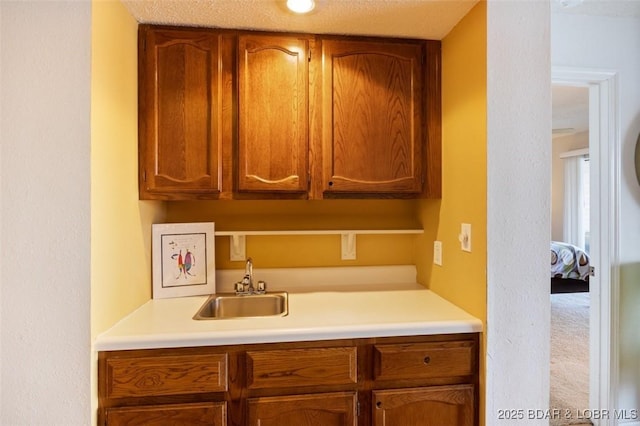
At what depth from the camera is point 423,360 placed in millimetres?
1247

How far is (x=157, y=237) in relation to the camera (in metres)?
1.58

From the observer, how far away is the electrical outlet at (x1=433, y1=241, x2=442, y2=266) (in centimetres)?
159

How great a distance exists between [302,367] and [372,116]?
1.11 meters

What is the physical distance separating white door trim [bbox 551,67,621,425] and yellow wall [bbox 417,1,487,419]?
0.79 meters

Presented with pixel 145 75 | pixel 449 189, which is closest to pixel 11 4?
pixel 145 75

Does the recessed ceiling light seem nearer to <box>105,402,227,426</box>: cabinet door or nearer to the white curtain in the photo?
<box>105,402,227,426</box>: cabinet door

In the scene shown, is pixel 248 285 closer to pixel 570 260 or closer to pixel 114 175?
pixel 114 175

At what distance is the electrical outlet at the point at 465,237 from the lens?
1346mm

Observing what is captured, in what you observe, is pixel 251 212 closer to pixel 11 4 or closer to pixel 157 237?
pixel 157 237

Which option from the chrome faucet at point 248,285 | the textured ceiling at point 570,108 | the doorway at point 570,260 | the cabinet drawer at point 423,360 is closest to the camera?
the cabinet drawer at point 423,360

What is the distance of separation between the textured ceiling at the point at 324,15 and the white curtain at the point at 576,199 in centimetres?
560

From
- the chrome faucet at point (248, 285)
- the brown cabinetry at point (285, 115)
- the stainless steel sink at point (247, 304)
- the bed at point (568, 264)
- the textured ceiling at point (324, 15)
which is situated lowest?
the bed at point (568, 264)

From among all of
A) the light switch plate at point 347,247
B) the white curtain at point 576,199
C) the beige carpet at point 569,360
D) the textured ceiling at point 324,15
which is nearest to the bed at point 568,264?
the beige carpet at point 569,360

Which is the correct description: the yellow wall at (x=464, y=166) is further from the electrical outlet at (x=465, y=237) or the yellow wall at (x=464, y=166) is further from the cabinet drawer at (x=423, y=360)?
the cabinet drawer at (x=423, y=360)
